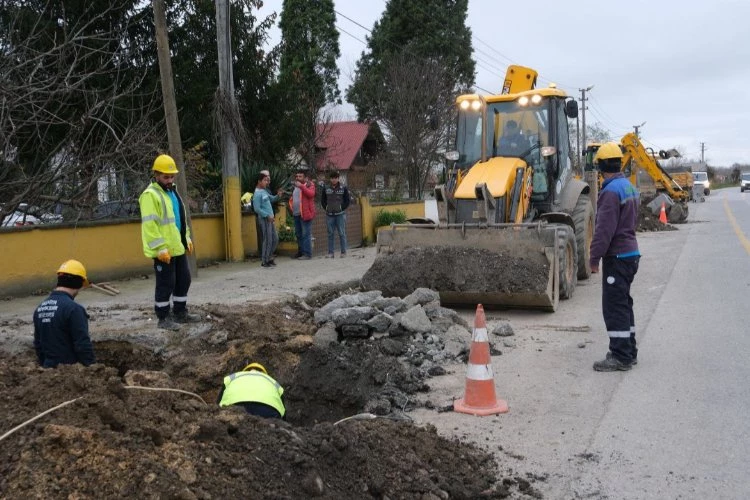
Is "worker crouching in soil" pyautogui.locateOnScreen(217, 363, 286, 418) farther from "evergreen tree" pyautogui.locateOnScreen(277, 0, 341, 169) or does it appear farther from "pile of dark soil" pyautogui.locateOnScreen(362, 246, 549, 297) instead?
"evergreen tree" pyautogui.locateOnScreen(277, 0, 341, 169)

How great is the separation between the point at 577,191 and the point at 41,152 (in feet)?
30.3

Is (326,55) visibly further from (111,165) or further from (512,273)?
(512,273)

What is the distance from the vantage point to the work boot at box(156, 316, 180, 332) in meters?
7.46

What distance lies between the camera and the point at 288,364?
21.7 feet

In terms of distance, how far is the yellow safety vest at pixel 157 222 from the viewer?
24.0 feet

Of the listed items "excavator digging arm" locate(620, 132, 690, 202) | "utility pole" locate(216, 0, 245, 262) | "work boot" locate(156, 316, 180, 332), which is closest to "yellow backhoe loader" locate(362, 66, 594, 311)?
"work boot" locate(156, 316, 180, 332)

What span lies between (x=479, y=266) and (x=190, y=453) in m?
6.06

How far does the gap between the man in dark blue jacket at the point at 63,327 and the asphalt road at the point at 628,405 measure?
2644mm

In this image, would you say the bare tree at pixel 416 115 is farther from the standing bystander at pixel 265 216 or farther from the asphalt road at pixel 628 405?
the asphalt road at pixel 628 405

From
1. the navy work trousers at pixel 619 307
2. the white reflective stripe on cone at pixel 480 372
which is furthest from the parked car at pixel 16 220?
the navy work trousers at pixel 619 307

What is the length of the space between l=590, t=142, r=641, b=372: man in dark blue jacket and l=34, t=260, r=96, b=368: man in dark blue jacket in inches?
173

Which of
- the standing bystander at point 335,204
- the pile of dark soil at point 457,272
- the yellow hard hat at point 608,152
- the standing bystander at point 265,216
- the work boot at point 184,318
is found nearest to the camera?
the yellow hard hat at point 608,152

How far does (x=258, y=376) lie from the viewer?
15.0ft

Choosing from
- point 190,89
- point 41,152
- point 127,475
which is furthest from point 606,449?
point 190,89
